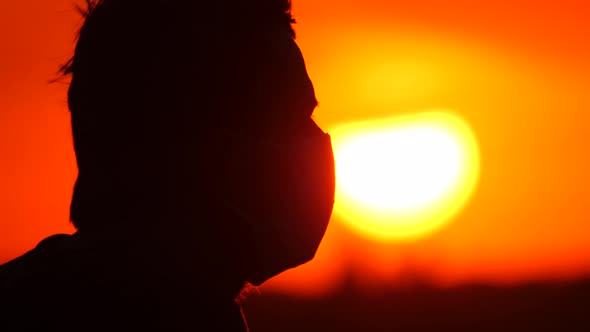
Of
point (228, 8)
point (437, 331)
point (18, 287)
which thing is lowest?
point (18, 287)

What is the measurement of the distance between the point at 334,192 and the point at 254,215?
287 mm

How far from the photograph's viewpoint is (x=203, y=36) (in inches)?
143

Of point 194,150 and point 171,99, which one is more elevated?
point 171,99

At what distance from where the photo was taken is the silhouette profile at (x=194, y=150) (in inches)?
138

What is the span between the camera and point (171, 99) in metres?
3.60

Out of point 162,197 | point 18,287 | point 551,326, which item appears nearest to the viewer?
point 18,287

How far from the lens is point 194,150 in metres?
3.59

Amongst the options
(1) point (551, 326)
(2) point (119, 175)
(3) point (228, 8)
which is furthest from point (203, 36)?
(1) point (551, 326)

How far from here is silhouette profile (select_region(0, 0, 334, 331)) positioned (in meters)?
3.50

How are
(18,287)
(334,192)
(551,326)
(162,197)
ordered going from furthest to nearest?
(551,326) < (334,192) < (162,197) < (18,287)

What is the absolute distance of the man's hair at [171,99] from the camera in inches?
141

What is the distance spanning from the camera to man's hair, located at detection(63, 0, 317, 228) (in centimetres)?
358

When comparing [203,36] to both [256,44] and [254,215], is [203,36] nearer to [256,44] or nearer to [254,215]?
[256,44]

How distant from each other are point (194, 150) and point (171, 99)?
137 mm
